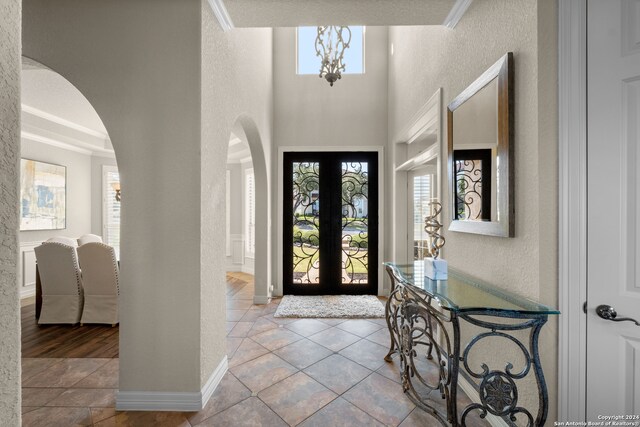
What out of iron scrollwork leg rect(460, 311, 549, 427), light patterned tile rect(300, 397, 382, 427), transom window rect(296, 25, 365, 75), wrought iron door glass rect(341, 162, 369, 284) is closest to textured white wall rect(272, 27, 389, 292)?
transom window rect(296, 25, 365, 75)

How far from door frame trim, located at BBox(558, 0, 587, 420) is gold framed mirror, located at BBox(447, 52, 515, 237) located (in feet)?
0.76

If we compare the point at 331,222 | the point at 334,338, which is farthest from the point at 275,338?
the point at 331,222

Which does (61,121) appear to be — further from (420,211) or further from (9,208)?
(420,211)

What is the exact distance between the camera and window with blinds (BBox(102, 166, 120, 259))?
5812 mm

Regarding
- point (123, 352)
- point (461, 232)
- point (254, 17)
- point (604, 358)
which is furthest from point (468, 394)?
point (254, 17)

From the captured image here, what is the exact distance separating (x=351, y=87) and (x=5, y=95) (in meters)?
4.11

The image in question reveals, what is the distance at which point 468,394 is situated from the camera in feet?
6.36

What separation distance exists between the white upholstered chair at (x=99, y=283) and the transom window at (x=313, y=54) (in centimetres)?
352

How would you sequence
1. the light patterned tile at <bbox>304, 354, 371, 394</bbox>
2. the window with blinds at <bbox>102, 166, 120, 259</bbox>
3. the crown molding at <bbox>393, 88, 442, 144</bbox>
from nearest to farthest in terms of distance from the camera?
the light patterned tile at <bbox>304, 354, 371, 394</bbox>, the crown molding at <bbox>393, 88, 442, 144</bbox>, the window with blinds at <bbox>102, 166, 120, 259</bbox>

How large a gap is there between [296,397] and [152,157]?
1867 millimetres

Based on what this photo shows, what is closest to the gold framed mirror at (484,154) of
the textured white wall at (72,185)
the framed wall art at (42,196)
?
the framed wall art at (42,196)

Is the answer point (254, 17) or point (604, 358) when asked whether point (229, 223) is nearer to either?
point (254, 17)

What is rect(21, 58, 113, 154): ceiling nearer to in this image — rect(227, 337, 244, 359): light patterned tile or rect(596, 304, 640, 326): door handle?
rect(227, 337, 244, 359): light patterned tile

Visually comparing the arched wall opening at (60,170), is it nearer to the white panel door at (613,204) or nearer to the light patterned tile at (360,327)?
the light patterned tile at (360,327)
